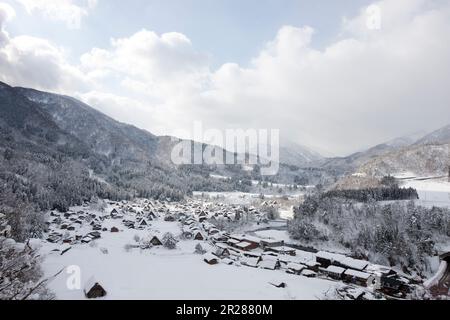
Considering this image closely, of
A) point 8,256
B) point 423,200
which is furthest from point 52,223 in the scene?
point 423,200

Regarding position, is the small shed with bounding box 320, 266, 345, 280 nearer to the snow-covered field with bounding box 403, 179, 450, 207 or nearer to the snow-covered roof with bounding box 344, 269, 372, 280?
the snow-covered roof with bounding box 344, 269, 372, 280

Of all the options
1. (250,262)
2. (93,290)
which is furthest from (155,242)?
(93,290)

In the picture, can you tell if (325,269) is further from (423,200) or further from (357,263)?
(423,200)

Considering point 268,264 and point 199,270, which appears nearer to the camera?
point 199,270

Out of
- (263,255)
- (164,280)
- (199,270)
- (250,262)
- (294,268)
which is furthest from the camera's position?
(263,255)

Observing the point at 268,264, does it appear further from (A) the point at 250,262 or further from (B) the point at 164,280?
(B) the point at 164,280

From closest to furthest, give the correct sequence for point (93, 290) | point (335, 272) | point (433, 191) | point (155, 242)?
point (93, 290) < point (335, 272) < point (155, 242) < point (433, 191)

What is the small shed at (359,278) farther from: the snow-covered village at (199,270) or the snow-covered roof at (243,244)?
the snow-covered roof at (243,244)

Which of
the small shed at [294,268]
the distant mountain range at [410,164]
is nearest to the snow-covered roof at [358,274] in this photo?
the small shed at [294,268]

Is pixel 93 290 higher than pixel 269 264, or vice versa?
pixel 93 290

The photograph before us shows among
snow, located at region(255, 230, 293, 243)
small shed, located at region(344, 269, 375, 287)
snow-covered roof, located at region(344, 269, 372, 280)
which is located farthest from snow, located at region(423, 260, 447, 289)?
snow, located at region(255, 230, 293, 243)

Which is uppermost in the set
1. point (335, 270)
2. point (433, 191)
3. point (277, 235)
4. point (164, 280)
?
point (433, 191)
